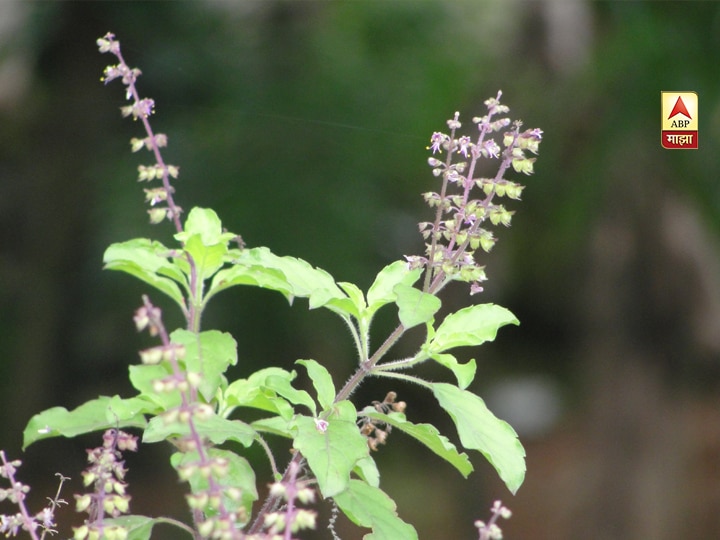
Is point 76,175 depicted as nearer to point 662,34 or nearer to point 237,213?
point 237,213

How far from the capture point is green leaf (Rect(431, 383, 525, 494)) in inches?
21.4

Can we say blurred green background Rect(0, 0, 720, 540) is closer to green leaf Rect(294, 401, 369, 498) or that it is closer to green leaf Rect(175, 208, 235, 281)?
green leaf Rect(175, 208, 235, 281)

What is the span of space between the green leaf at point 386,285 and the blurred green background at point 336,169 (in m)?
1.38

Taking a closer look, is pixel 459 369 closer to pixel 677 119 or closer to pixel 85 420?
pixel 85 420

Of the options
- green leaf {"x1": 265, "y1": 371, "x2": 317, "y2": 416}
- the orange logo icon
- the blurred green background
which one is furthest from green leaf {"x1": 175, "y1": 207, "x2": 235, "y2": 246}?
the blurred green background

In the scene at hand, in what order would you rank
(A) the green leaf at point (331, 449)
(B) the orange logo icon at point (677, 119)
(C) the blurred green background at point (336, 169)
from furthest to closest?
(C) the blurred green background at point (336, 169) < (B) the orange logo icon at point (677, 119) < (A) the green leaf at point (331, 449)

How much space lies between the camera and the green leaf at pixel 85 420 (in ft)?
1.88

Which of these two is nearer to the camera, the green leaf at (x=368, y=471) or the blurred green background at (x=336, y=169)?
the green leaf at (x=368, y=471)

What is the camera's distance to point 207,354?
0.52 m

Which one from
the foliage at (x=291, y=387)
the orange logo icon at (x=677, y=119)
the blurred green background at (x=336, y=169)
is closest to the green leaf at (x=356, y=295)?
the foliage at (x=291, y=387)

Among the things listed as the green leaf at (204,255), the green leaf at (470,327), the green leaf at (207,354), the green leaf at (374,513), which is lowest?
the green leaf at (374,513)

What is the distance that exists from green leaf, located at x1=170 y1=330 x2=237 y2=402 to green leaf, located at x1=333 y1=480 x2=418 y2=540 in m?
0.11

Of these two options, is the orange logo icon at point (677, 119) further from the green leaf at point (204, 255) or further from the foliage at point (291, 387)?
the green leaf at point (204, 255)

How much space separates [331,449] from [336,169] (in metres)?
1.82
